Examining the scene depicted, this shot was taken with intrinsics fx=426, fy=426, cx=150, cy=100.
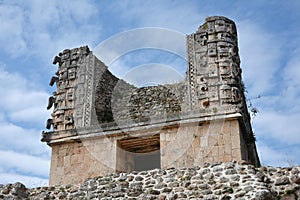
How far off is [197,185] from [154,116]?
4603 mm

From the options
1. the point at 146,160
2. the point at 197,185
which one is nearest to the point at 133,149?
the point at 146,160

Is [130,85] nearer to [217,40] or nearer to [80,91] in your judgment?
[80,91]

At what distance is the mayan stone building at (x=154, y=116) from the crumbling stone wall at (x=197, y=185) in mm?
3289

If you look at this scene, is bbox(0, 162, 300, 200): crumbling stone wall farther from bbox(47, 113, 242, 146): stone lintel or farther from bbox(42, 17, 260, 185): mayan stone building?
bbox(47, 113, 242, 146): stone lintel

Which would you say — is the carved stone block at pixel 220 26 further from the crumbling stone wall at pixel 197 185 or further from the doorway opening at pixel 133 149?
the crumbling stone wall at pixel 197 185

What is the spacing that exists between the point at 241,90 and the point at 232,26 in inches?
76.6

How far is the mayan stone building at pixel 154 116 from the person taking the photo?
424 inches

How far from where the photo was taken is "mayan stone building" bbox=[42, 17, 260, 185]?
10.8 metres

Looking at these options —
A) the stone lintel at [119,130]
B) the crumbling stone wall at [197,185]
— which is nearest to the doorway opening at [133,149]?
the stone lintel at [119,130]

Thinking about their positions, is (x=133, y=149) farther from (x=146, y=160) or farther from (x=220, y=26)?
(x=220, y=26)

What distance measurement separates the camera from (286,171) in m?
6.86

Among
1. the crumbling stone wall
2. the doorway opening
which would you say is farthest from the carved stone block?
the crumbling stone wall

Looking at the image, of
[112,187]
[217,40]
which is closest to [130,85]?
[217,40]

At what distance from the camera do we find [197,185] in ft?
22.9
